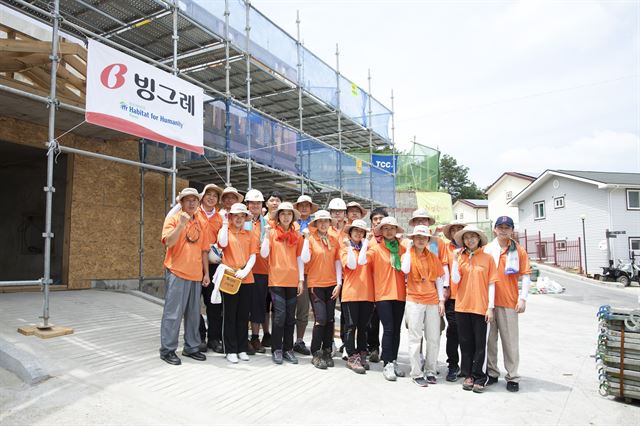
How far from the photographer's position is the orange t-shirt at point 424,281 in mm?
4746

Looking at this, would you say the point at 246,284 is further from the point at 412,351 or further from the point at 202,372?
the point at 412,351

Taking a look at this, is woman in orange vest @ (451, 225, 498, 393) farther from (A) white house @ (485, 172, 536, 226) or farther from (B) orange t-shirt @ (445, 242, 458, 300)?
(A) white house @ (485, 172, 536, 226)

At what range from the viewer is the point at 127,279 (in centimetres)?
920

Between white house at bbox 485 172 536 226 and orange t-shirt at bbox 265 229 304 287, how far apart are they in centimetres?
3331

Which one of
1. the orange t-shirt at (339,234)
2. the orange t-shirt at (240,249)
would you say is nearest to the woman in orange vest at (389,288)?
the orange t-shirt at (339,234)

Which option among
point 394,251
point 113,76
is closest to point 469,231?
point 394,251

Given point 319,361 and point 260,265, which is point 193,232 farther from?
point 319,361

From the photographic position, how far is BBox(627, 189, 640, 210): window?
24578 mm

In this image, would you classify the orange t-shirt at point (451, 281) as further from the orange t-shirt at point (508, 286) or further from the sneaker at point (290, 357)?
the sneaker at point (290, 357)

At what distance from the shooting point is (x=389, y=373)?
467cm

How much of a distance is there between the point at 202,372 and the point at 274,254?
1.45 meters

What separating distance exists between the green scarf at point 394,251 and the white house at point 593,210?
69.7 ft

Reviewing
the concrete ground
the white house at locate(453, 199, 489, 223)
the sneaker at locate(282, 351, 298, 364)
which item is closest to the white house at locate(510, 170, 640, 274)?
the white house at locate(453, 199, 489, 223)

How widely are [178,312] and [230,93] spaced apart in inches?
317
